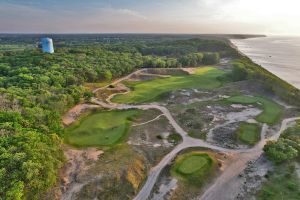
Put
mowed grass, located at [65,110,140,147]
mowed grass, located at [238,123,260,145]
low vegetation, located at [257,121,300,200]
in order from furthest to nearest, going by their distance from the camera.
→ mowed grass, located at [238,123,260,145]
mowed grass, located at [65,110,140,147]
low vegetation, located at [257,121,300,200]

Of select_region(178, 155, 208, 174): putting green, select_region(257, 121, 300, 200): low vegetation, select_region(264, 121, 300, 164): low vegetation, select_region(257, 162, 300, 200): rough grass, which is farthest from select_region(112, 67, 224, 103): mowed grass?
select_region(257, 162, 300, 200): rough grass

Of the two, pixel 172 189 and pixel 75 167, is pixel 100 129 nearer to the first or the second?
pixel 75 167

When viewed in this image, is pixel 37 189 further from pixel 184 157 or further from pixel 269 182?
pixel 269 182

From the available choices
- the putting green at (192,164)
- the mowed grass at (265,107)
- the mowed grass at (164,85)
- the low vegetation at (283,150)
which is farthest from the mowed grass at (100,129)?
the mowed grass at (265,107)

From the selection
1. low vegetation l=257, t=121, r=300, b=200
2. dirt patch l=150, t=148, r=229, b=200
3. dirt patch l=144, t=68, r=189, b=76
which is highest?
dirt patch l=144, t=68, r=189, b=76

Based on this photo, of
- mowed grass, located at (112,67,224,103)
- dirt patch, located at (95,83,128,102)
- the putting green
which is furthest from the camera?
dirt patch, located at (95,83,128,102)

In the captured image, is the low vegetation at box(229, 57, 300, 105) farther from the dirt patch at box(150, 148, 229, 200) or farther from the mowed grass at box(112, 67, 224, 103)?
the dirt patch at box(150, 148, 229, 200)
